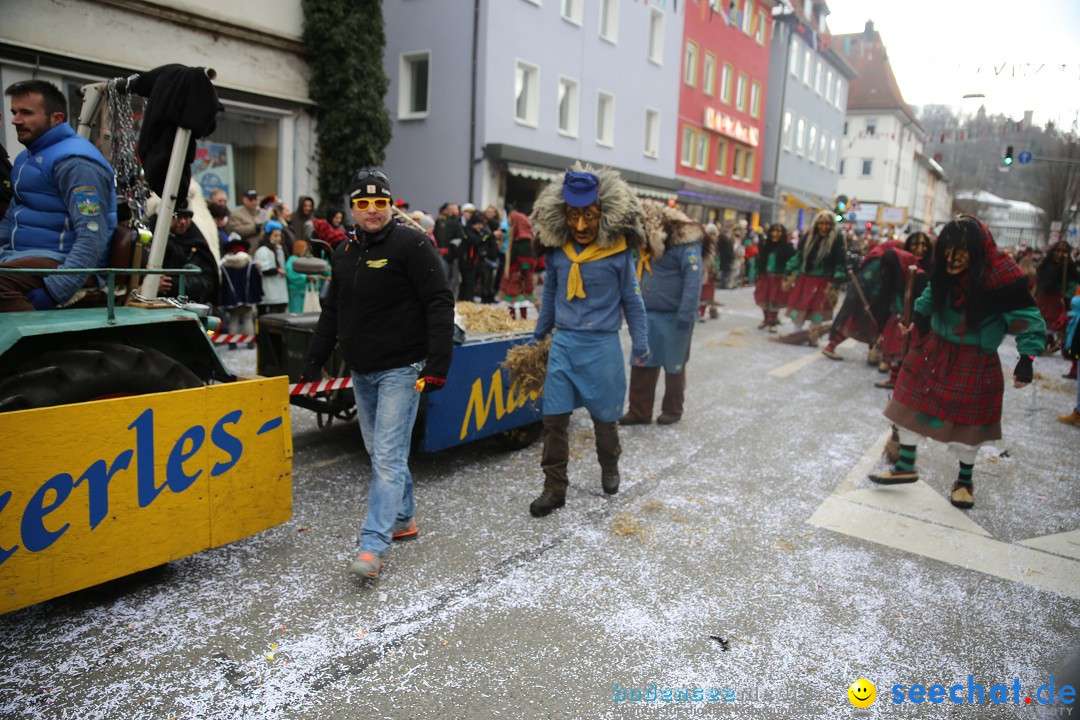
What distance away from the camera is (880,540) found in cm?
459

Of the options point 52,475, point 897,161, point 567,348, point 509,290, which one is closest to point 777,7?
point 509,290

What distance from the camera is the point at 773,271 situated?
13.2m

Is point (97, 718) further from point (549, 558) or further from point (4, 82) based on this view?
point (4, 82)

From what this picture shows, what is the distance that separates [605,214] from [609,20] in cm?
2111

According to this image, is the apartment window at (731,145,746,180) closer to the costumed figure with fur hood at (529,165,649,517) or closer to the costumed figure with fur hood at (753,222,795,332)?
the costumed figure with fur hood at (753,222,795,332)

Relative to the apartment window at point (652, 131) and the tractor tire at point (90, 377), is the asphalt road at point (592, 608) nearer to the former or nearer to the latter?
the tractor tire at point (90, 377)

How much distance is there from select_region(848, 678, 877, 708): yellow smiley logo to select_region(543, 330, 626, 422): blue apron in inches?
87.9

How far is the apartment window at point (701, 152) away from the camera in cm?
3028

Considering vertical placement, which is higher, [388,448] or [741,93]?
[741,93]

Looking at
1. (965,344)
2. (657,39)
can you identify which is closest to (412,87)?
(657,39)

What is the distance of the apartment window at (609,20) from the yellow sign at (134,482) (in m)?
22.2

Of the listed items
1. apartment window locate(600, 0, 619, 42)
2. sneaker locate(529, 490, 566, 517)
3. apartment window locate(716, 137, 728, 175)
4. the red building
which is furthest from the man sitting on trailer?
apartment window locate(716, 137, 728, 175)

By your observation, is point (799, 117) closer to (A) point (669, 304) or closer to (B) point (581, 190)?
(A) point (669, 304)

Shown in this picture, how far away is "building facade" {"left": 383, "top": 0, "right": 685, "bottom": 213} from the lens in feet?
63.1
